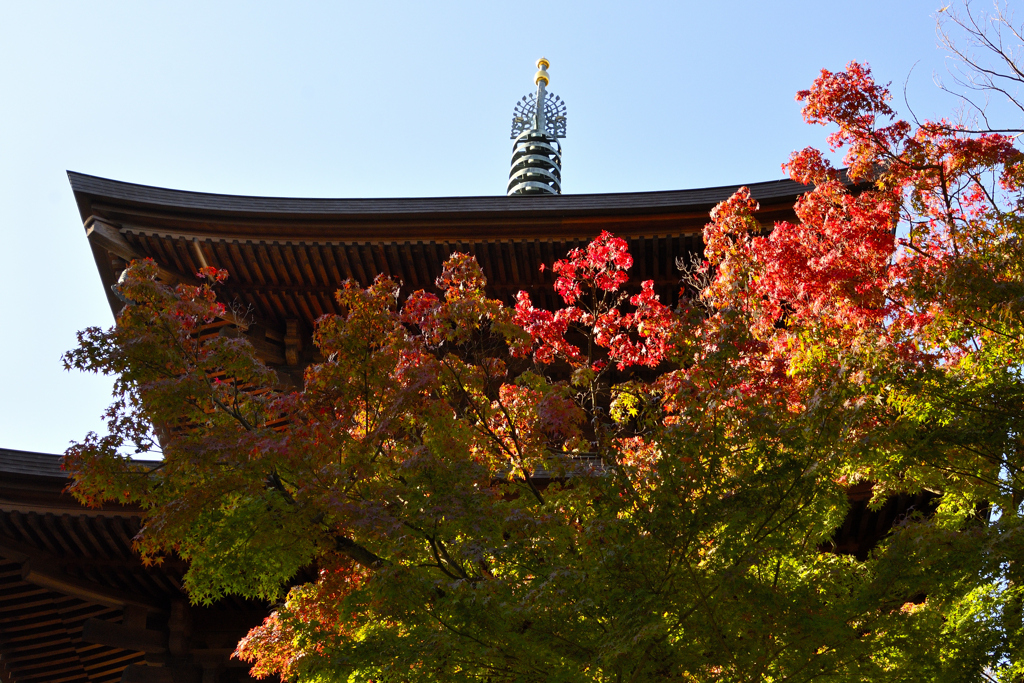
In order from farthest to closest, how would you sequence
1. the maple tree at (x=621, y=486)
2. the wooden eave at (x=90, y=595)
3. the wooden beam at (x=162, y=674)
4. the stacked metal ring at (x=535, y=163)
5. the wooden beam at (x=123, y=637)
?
the stacked metal ring at (x=535, y=163) → the wooden beam at (x=162, y=674) → the wooden beam at (x=123, y=637) → the wooden eave at (x=90, y=595) → the maple tree at (x=621, y=486)

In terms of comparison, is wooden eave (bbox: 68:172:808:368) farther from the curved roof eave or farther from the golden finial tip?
the golden finial tip

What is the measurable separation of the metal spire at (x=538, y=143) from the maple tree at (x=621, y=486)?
18.9 meters

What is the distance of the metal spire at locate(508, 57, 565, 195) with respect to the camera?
26719 mm

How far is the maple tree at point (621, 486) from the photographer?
16.9 feet

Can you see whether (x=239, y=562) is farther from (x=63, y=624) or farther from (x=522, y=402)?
(x=63, y=624)

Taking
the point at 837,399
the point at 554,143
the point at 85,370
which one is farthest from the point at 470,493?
the point at 554,143

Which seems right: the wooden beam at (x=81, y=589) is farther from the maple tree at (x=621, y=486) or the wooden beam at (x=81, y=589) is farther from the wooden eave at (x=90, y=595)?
the maple tree at (x=621, y=486)

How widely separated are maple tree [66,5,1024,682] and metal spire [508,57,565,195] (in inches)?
745

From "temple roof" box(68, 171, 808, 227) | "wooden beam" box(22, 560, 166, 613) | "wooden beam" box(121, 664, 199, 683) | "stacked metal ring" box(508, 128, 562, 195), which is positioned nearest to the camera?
"wooden beam" box(22, 560, 166, 613)

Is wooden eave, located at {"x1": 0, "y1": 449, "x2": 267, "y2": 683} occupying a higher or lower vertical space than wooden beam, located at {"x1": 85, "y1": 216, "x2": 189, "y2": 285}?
lower

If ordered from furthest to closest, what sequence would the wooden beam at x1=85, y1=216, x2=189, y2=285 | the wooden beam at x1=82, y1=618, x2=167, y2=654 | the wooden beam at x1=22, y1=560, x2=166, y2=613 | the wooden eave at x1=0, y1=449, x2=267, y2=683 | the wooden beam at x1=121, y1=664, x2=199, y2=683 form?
the wooden beam at x1=85, y1=216, x2=189, y2=285, the wooden beam at x1=121, y1=664, x2=199, y2=683, the wooden beam at x1=82, y1=618, x2=167, y2=654, the wooden beam at x1=22, y1=560, x2=166, y2=613, the wooden eave at x1=0, y1=449, x2=267, y2=683

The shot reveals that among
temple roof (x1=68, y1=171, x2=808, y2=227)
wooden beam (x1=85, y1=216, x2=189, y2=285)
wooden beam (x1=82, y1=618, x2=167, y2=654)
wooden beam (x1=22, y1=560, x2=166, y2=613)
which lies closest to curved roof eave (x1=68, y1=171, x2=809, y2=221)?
temple roof (x1=68, y1=171, x2=808, y2=227)

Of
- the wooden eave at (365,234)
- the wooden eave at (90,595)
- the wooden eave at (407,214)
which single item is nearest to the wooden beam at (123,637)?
the wooden eave at (90,595)

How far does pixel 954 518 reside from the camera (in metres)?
6.54
